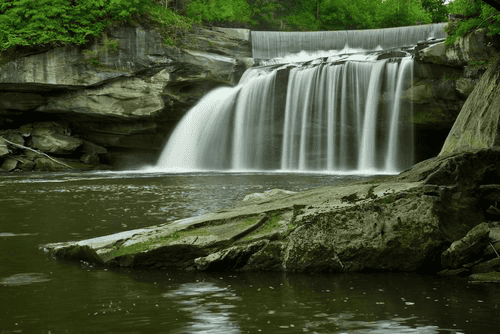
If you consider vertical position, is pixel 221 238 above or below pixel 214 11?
below

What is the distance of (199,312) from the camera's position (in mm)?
4660

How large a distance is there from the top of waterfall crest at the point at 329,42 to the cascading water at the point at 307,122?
350 centimetres

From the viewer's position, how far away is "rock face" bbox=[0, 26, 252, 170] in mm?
24578

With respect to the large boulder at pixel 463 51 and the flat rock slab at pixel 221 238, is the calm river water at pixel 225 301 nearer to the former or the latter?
the flat rock slab at pixel 221 238

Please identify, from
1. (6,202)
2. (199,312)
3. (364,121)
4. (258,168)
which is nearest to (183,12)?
(258,168)

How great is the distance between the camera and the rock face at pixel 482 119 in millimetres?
10359

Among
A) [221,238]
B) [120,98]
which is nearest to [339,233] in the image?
[221,238]

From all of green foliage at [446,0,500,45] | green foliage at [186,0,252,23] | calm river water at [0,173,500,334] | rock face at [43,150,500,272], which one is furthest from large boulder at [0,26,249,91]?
rock face at [43,150,500,272]

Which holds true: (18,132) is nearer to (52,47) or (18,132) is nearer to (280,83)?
(52,47)

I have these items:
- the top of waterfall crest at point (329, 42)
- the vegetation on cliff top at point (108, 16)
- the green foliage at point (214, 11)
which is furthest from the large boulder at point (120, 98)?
the top of waterfall crest at point (329, 42)

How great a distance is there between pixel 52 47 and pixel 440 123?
58.0 feet

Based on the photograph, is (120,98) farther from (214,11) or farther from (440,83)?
(440,83)

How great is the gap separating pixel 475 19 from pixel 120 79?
1658 centimetres

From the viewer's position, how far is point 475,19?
13.7 m
